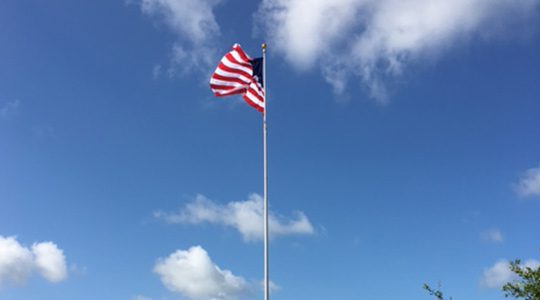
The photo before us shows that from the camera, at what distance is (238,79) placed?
2553 cm

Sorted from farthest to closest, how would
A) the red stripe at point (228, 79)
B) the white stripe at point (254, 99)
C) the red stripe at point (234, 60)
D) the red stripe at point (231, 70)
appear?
1. the red stripe at point (234, 60)
2. the red stripe at point (231, 70)
3. the red stripe at point (228, 79)
4. the white stripe at point (254, 99)

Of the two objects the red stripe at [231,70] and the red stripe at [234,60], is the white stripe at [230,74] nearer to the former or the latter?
the red stripe at [231,70]

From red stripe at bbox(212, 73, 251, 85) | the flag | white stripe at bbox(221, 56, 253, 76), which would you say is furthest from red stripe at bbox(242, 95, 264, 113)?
white stripe at bbox(221, 56, 253, 76)

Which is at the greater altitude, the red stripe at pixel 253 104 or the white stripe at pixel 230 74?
the white stripe at pixel 230 74

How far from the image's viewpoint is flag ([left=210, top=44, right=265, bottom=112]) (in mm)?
25297

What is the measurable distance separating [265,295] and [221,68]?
12.1 meters

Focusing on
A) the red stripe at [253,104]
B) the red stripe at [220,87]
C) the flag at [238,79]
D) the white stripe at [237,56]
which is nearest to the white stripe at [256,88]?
the flag at [238,79]

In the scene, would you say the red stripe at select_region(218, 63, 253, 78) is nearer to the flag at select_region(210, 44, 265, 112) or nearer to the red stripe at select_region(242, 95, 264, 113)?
the flag at select_region(210, 44, 265, 112)

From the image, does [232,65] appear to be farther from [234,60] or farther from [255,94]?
[255,94]

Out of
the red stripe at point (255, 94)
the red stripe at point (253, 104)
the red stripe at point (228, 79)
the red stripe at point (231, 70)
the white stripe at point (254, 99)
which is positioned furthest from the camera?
the red stripe at point (231, 70)

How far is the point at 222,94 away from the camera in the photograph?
2533 centimetres

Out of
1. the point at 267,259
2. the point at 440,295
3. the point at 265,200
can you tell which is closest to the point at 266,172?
the point at 265,200

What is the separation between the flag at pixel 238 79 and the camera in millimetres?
25297

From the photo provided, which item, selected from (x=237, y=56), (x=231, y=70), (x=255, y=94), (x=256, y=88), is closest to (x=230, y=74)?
(x=231, y=70)
